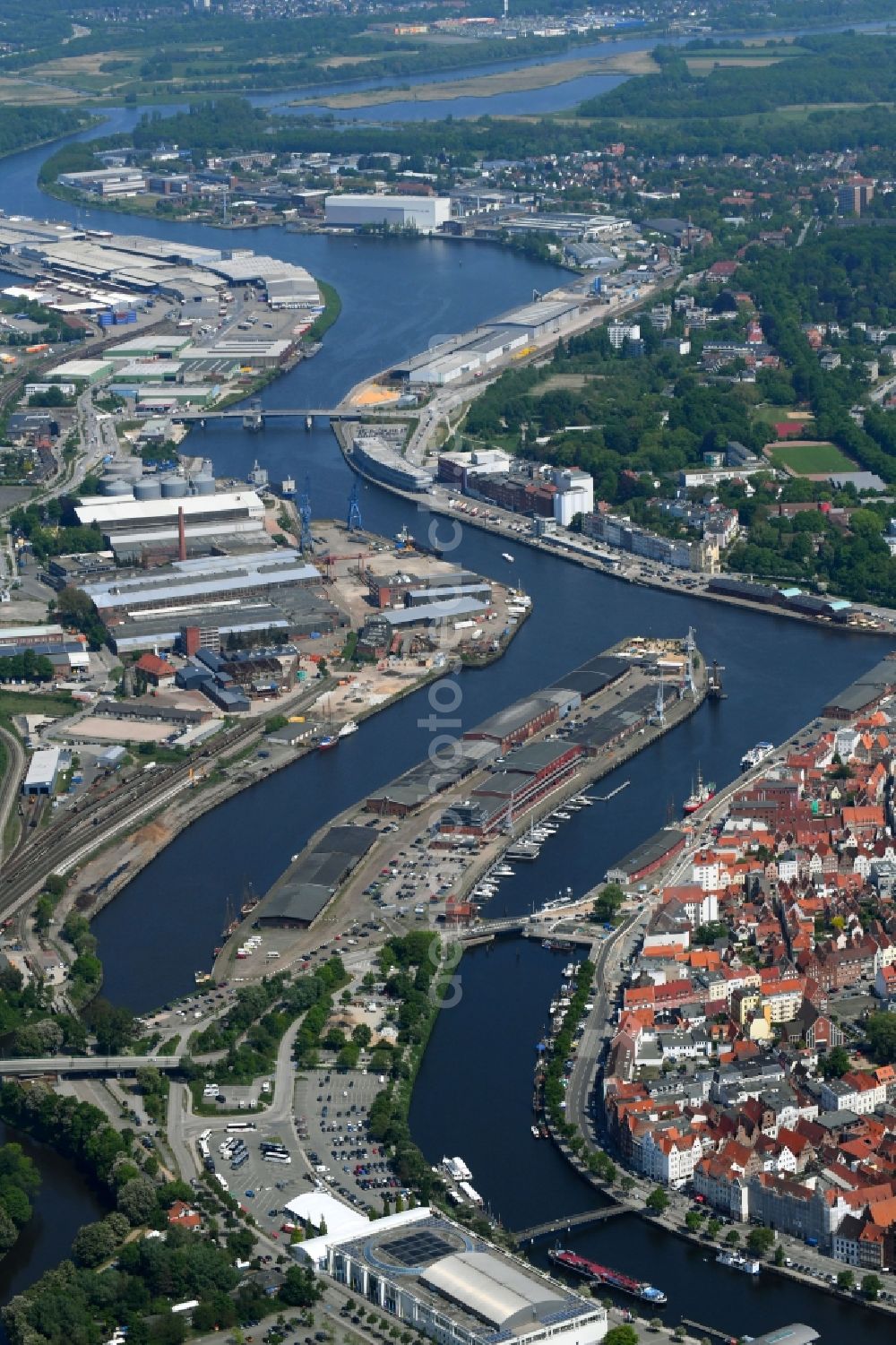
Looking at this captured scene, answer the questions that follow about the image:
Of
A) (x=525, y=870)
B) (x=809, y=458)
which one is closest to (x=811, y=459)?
(x=809, y=458)

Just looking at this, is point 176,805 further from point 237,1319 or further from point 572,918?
point 237,1319

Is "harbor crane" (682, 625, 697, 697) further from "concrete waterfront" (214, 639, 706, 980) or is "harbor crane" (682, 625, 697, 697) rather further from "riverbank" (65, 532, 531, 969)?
"riverbank" (65, 532, 531, 969)

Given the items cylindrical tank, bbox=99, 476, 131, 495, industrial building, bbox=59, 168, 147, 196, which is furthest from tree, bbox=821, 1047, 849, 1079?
industrial building, bbox=59, 168, 147, 196

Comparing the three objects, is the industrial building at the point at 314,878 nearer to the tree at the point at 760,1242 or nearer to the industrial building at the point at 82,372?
the tree at the point at 760,1242

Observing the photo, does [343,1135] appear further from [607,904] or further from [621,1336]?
[607,904]

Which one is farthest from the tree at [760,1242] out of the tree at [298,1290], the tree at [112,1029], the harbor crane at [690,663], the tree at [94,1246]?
the harbor crane at [690,663]

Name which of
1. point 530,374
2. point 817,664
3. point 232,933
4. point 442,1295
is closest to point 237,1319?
point 442,1295
